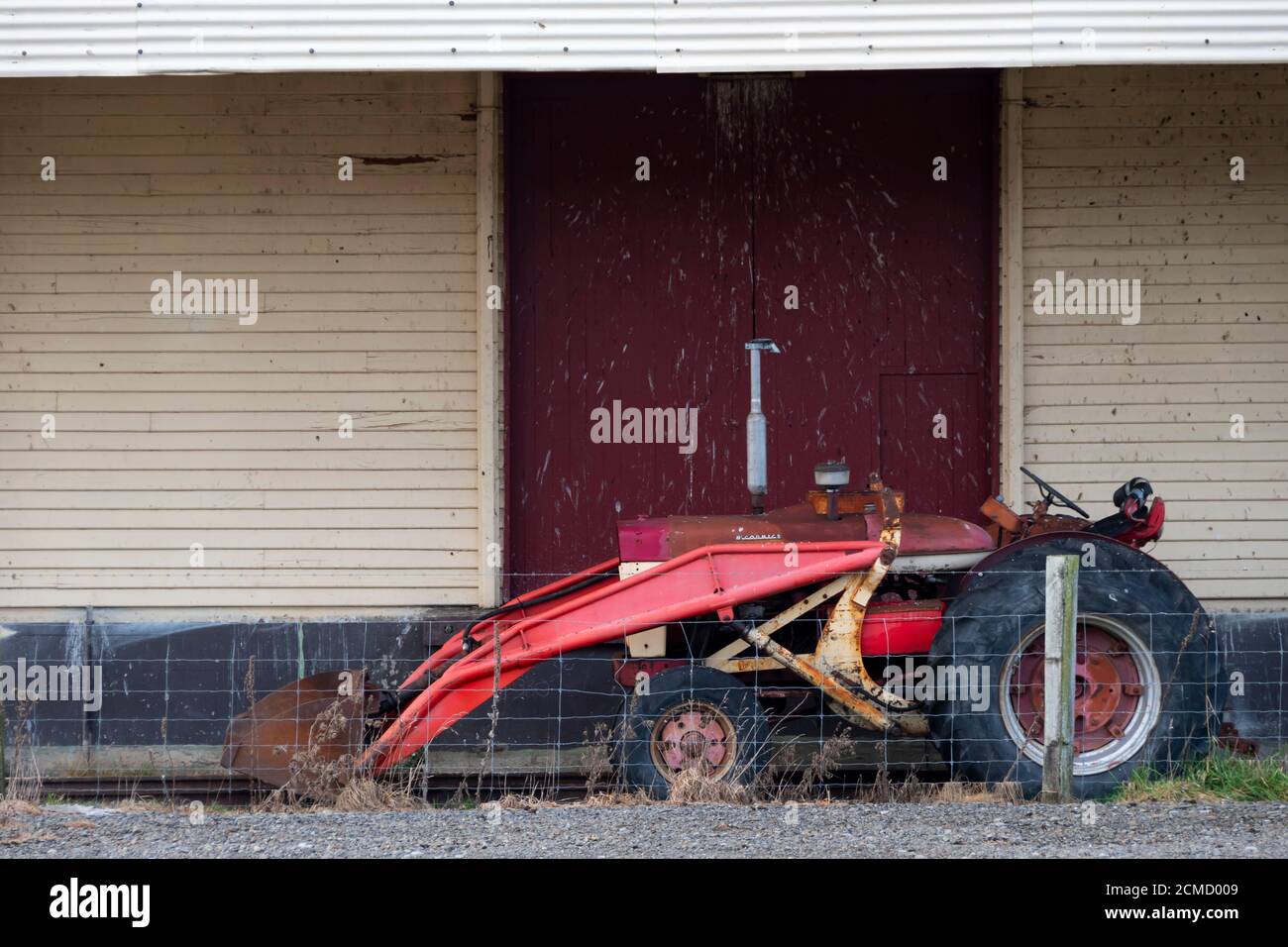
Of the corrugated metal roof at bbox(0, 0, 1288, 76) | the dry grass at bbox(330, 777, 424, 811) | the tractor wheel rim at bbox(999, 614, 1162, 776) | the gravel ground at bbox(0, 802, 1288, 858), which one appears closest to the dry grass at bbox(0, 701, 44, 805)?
the gravel ground at bbox(0, 802, 1288, 858)

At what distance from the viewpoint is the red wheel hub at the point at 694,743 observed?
6.70 metres

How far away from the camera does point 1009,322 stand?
30.0 feet

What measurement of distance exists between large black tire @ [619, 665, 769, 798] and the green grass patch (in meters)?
1.76

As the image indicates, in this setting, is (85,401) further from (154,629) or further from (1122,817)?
(1122,817)

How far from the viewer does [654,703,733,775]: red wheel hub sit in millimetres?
6695

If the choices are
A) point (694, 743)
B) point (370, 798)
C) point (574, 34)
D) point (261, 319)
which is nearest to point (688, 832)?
point (694, 743)

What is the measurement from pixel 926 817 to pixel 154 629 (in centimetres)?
526

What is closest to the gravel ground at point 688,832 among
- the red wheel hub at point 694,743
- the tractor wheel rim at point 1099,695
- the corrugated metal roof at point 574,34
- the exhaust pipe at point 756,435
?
the red wheel hub at point 694,743

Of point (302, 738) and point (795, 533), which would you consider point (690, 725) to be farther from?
point (302, 738)

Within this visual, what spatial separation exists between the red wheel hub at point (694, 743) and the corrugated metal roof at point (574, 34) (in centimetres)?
349

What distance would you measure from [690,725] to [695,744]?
0.11m

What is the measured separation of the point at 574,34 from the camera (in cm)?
770

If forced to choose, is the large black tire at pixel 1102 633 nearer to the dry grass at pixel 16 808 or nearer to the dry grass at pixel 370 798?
the dry grass at pixel 370 798

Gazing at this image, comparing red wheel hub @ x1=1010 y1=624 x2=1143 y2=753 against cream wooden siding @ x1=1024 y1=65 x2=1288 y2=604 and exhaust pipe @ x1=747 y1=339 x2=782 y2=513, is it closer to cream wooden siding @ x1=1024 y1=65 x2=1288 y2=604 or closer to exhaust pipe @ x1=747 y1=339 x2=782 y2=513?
exhaust pipe @ x1=747 y1=339 x2=782 y2=513
